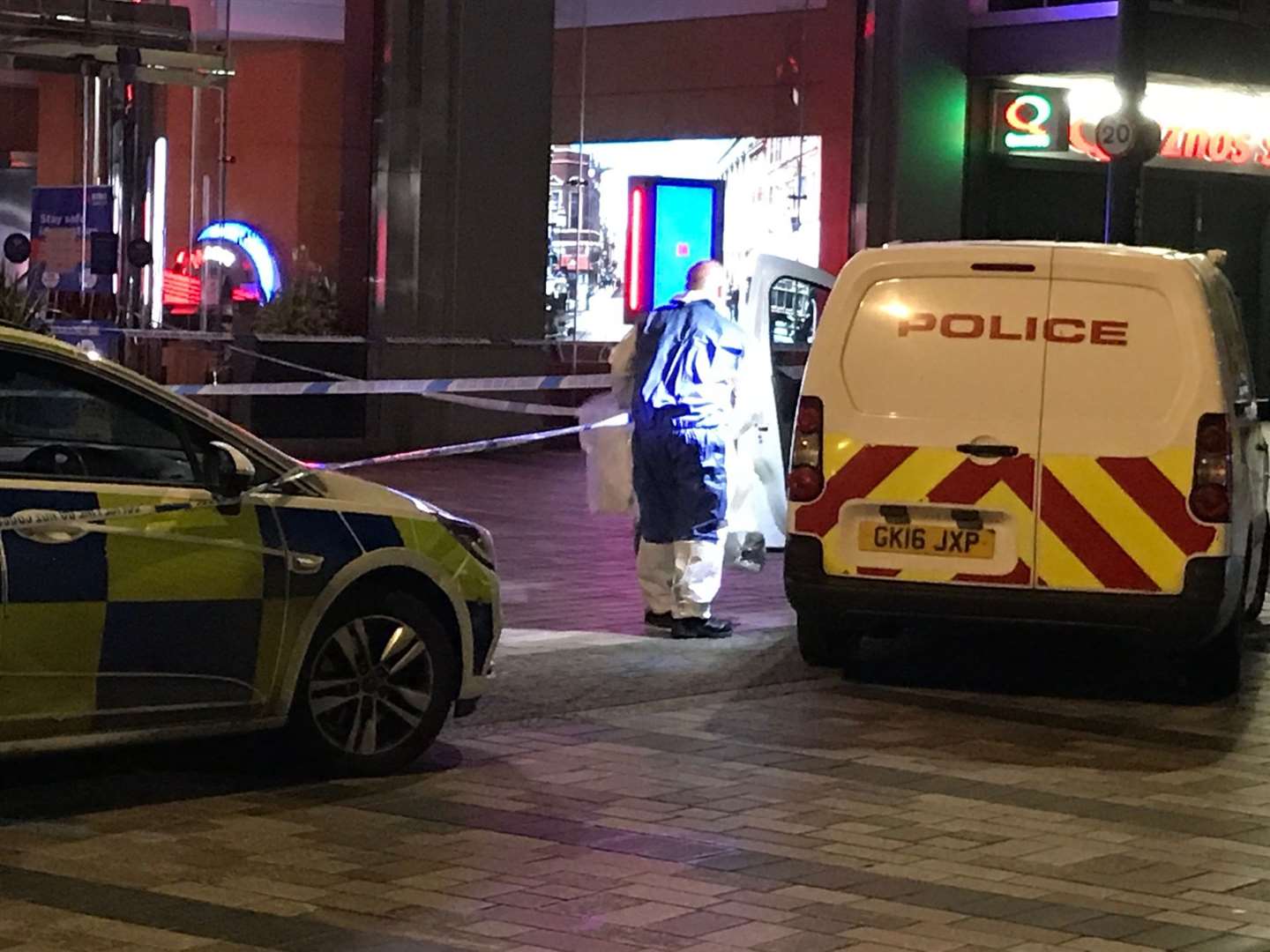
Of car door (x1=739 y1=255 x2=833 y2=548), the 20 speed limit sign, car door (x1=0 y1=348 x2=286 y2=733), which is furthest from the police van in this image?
the 20 speed limit sign

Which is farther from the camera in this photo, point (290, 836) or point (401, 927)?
point (290, 836)

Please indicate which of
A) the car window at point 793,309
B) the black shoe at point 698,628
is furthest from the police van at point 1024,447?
the car window at point 793,309

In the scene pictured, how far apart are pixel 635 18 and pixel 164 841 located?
16.8 metres

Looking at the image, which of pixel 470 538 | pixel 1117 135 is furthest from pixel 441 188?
pixel 470 538

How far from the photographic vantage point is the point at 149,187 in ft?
61.1

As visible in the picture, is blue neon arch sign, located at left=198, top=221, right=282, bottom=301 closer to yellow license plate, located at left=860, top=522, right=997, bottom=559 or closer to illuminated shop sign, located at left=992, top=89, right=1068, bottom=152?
illuminated shop sign, located at left=992, top=89, right=1068, bottom=152

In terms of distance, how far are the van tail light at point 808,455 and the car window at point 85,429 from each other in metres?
3.04

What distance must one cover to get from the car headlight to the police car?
0.01 meters

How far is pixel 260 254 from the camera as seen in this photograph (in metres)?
20.6

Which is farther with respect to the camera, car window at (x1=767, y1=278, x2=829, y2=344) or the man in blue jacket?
car window at (x1=767, y1=278, x2=829, y2=344)

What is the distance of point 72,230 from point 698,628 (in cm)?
873

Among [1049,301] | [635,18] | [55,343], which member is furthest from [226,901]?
[635,18]

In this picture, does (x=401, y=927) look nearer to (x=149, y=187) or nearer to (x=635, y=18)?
(x=149, y=187)

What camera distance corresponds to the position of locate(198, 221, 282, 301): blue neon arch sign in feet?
66.7
